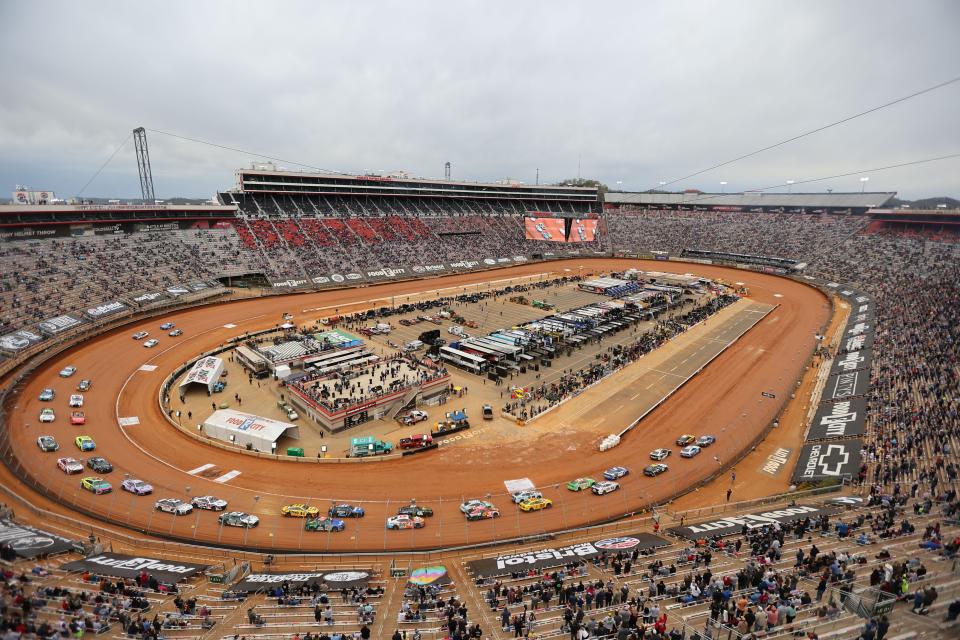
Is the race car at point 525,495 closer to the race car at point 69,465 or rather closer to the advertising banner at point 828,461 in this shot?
the advertising banner at point 828,461

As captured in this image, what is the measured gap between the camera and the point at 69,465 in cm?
2762

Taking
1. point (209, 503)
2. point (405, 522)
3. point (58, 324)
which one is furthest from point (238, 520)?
point (58, 324)

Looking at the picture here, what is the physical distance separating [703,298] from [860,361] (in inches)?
1368

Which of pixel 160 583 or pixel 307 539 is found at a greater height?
pixel 160 583

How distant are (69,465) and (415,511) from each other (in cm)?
2122

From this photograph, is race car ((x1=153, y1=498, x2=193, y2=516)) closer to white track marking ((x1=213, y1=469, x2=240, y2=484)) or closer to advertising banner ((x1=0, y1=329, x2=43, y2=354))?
white track marking ((x1=213, y1=469, x2=240, y2=484))

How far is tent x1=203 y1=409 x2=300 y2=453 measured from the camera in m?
31.6

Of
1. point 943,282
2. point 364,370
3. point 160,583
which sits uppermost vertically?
point 943,282

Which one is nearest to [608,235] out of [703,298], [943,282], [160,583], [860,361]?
[703,298]

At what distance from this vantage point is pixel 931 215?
8475 centimetres

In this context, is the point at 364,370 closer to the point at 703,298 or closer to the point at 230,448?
the point at 230,448

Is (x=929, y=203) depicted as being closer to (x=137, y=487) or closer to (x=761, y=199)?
(x=761, y=199)

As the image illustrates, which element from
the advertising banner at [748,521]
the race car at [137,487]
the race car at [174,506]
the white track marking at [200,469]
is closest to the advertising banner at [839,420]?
the advertising banner at [748,521]

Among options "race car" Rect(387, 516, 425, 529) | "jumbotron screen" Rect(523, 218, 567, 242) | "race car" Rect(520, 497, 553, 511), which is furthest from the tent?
"jumbotron screen" Rect(523, 218, 567, 242)
